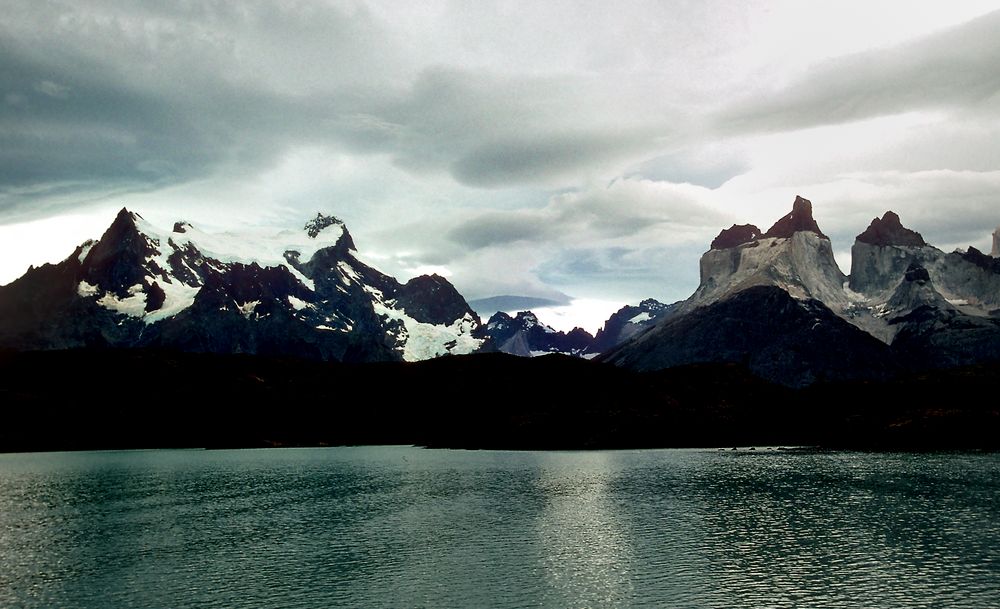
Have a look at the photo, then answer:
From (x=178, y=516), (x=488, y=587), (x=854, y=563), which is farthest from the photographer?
(x=178, y=516)

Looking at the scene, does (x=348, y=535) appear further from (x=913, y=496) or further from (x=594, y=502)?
(x=913, y=496)

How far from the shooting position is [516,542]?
8312 cm

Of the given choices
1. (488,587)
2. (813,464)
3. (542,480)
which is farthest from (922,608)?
(813,464)

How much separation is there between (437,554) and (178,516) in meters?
47.3

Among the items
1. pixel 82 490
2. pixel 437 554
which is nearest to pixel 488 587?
pixel 437 554

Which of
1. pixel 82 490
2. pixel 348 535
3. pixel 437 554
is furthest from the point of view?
pixel 82 490

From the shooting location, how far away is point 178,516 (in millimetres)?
106938

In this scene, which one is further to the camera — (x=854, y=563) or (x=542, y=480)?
(x=542, y=480)

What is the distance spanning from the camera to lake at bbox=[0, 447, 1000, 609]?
6169cm

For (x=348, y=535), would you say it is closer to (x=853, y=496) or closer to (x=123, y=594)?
(x=123, y=594)

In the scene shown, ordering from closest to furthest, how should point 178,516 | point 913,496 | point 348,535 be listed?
1. point 348,535
2. point 178,516
3. point 913,496

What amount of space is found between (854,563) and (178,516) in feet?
269

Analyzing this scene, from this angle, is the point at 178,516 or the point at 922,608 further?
the point at 178,516

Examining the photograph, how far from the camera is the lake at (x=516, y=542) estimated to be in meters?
61.7
